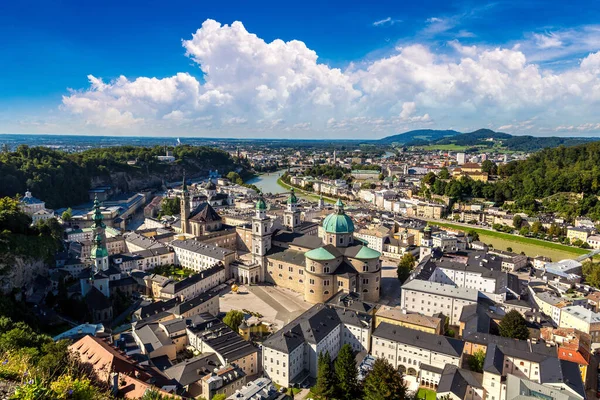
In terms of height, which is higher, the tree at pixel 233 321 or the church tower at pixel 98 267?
the church tower at pixel 98 267

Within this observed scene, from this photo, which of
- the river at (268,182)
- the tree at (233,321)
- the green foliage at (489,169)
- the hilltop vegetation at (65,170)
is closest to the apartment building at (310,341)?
the tree at (233,321)

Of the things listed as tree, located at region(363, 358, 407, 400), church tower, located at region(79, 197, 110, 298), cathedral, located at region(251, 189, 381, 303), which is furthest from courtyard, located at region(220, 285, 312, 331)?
tree, located at region(363, 358, 407, 400)

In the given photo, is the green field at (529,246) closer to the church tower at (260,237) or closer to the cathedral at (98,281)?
the church tower at (260,237)

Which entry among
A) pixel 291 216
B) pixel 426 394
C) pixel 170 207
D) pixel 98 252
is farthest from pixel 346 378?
pixel 170 207

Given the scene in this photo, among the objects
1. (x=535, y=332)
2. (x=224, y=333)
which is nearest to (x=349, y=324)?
(x=224, y=333)

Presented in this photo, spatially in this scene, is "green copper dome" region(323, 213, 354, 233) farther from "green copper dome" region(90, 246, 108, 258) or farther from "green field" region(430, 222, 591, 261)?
"green field" region(430, 222, 591, 261)

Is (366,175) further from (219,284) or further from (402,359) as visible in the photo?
(402,359)
